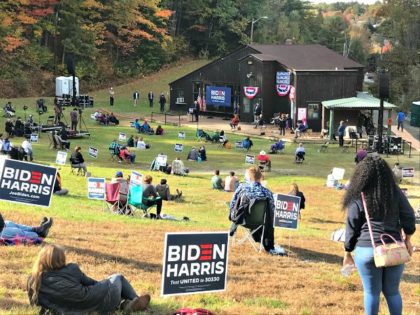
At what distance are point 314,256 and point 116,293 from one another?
6180 millimetres

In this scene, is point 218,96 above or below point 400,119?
above

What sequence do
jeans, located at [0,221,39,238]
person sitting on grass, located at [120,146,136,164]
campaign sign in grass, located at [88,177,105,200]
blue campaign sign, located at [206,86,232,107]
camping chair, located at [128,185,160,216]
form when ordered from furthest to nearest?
blue campaign sign, located at [206,86,232,107] → person sitting on grass, located at [120,146,136,164] → campaign sign in grass, located at [88,177,105,200] → camping chair, located at [128,185,160,216] → jeans, located at [0,221,39,238]

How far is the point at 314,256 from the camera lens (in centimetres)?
1232

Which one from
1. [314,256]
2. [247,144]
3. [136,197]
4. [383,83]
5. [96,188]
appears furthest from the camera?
[247,144]

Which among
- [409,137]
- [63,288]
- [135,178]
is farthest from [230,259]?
[409,137]

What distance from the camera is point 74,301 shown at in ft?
21.4

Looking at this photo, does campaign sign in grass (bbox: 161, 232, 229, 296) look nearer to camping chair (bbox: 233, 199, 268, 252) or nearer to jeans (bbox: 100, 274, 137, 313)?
jeans (bbox: 100, 274, 137, 313)

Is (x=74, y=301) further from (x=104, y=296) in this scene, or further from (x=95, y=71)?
(x=95, y=71)

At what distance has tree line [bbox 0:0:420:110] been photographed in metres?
64.4

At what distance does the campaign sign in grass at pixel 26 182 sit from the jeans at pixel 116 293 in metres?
3.74

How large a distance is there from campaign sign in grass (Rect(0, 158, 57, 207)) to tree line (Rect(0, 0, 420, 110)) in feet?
172

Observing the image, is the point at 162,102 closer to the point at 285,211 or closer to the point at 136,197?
the point at 136,197

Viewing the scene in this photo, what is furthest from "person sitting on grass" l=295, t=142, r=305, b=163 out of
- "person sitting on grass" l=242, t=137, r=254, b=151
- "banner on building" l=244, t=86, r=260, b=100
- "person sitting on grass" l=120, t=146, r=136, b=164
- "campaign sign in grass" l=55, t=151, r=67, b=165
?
"banner on building" l=244, t=86, r=260, b=100

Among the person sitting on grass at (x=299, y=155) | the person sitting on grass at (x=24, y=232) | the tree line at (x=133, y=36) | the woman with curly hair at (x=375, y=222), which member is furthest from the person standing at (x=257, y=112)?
the woman with curly hair at (x=375, y=222)
